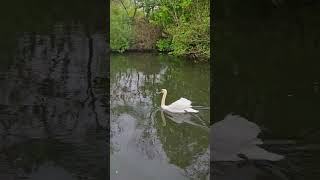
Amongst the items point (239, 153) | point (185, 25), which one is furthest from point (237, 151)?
point (185, 25)

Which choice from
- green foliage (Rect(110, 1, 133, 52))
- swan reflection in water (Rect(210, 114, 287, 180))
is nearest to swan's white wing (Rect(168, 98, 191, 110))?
swan reflection in water (Rect(210, 114, 287, 180))

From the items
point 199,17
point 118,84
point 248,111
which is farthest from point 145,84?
point 248,111

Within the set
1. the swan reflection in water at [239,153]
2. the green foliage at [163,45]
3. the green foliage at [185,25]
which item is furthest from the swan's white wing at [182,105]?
the green foliage at [163,45]

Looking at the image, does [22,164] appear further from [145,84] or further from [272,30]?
[145,84]

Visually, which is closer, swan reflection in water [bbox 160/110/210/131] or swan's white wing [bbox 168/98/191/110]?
swan reflection in water [bbox 160/110/210/131]

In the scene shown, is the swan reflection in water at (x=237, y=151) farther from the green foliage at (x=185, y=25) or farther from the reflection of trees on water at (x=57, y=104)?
the green foliage at (x=185, y=25)

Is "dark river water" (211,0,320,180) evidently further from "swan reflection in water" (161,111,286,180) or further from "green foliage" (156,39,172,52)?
"green foliage" (156,39,172,52)

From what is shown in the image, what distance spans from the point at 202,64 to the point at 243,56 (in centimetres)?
779

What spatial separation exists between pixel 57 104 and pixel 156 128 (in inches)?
132

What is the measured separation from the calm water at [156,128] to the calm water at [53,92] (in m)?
1.01

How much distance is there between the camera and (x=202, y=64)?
9.63 meters

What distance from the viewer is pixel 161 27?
423 inches

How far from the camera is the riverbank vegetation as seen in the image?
8.23m

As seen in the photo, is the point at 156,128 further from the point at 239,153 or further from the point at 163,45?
the point at 163,45
